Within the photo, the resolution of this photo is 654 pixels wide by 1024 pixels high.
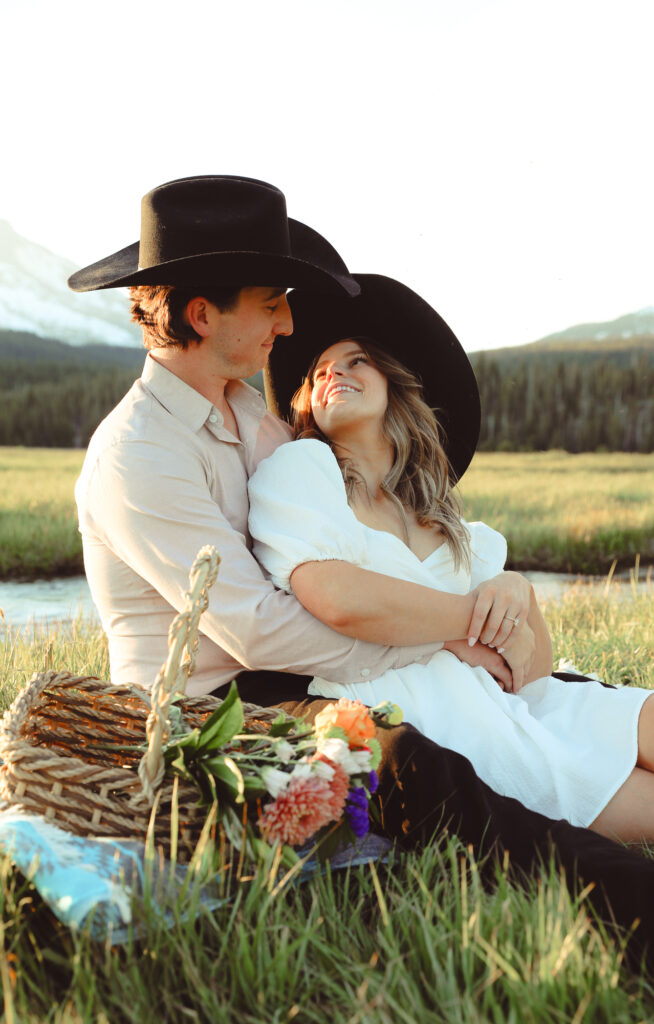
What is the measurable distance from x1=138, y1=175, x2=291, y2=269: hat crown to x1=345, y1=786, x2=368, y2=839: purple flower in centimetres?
159

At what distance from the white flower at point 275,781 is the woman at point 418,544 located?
0.70 meters

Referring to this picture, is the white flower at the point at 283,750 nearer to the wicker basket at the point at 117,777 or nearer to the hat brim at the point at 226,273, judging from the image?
the wicker basket at the point at 117,777

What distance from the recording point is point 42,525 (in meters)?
12.5

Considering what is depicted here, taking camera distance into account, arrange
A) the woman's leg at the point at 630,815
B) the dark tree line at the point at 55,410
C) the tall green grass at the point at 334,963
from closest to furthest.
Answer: the tall green grass at the point at 334,963
the woman's leg at the point at 630,815
the dark tree line at the point at 55,410

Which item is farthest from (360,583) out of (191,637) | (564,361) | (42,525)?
(564,361)

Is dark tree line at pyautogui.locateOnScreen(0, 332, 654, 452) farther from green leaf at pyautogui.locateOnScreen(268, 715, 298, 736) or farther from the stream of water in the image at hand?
green leaf at pyautogui.locateOnScreen(268, 715, 298, 736)

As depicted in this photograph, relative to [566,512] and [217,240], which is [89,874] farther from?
[566,512]

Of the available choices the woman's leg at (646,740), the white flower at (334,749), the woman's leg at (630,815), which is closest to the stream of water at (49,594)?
the woman's leg at (646,740)

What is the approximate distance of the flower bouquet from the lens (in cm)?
190

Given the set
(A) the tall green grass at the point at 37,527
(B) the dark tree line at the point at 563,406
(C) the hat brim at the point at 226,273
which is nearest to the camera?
(C) the hat brim at the point at 226,273

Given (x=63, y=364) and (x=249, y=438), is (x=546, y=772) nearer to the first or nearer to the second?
(x=249, y=438)

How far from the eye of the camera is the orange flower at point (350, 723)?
6.61 feet

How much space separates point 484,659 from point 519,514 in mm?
11882

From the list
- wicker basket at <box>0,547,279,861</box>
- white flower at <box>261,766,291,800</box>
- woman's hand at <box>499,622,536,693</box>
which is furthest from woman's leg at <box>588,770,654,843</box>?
wicker basket at <box>0,547,279,861</box>
